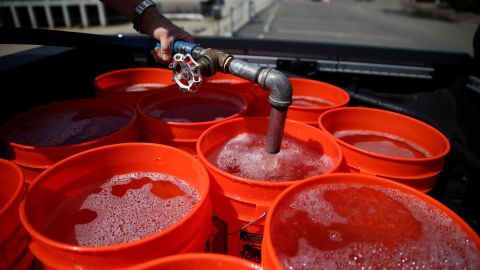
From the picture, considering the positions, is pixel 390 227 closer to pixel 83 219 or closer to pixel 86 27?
pixel 83 219

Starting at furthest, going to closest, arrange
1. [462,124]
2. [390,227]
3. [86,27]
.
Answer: [86,27] < [462,124] < [390,227]

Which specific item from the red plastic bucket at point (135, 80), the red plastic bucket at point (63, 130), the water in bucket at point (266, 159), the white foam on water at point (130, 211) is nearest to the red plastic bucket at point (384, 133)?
the water in bucket at point (266, 159)

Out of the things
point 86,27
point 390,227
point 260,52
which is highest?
point 260,52

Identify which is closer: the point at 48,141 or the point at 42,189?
the point at 42,189

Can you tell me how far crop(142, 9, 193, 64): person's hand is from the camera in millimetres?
1585

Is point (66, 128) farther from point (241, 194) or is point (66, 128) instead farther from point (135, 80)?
point (241, 194)

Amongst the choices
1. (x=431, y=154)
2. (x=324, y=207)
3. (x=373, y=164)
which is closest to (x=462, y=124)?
(x=431, y=154)

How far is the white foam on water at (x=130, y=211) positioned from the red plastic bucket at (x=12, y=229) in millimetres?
165

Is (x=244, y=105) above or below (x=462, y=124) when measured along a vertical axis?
→ above

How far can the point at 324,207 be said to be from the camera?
1.04 metres

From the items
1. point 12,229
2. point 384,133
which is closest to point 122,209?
point 12,229

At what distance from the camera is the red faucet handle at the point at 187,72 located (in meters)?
1.37

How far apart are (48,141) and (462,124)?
2915mm

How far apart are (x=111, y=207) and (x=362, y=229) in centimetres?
93
